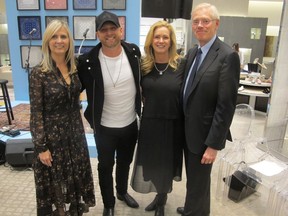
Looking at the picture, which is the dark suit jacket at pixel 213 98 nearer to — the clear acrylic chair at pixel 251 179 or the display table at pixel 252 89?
the clear acrylic chair at pixel 251 179

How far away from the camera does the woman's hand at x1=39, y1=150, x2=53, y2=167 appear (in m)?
1.60

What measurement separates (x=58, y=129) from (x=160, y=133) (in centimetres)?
66

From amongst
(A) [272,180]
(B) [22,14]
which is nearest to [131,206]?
(A) [272,180]

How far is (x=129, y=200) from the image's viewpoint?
7.31 ft

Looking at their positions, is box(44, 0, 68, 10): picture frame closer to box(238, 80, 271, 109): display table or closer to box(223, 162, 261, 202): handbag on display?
box(238, 80, 271, 109): display table

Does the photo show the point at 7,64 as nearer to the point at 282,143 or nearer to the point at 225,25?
the point at 225,25

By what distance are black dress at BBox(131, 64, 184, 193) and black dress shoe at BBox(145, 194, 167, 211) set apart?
10 centimetres

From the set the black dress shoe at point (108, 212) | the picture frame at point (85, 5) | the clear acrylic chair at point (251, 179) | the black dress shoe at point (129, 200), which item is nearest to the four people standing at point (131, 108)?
Result: the black dress shoe at point (108, 212)

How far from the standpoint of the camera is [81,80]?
1.72 metres

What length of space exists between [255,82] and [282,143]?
1.90m

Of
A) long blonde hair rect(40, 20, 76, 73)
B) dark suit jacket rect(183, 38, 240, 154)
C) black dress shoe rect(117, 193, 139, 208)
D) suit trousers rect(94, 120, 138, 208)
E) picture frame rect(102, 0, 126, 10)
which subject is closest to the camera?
dark suit jacket rect(183, 38, 240, 154)

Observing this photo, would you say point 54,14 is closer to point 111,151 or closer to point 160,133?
point 111,151

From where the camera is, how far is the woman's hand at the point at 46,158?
1596 millimetres

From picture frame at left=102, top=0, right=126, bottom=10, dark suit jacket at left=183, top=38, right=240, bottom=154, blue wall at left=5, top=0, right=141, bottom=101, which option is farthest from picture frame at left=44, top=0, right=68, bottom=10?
dark suit jacket at left=183, top=38, right=240, bottom=154
